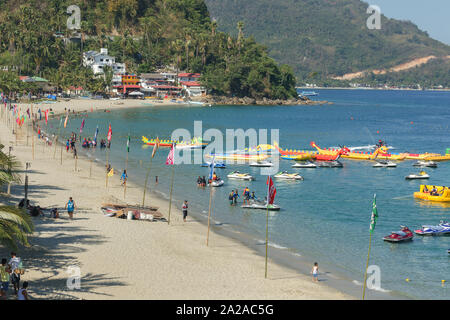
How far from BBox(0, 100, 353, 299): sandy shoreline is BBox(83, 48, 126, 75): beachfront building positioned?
136796 millimetres

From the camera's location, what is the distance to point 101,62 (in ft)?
575

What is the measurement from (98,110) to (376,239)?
107 m

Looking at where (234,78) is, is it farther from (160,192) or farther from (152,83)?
(160,192)

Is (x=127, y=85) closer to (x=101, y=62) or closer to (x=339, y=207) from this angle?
(x=101, y=62)

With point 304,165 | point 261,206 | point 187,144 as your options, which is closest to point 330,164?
point 304,165

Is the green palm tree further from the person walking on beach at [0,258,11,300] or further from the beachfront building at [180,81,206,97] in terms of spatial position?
the beachfront building at [180,81,206,97]

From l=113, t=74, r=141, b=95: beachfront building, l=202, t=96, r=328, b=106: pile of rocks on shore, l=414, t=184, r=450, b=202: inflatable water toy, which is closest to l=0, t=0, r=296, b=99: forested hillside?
l=202, t=96, r=328, b=106: pile of rocks on shore

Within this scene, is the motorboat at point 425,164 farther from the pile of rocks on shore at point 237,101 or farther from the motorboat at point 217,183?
the pile of rocks on shore at point 237,101

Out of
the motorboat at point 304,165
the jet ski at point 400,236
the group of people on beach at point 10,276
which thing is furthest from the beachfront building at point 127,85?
the group of people on beach at point 10,276

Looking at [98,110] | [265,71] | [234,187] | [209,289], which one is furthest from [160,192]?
[265,71]

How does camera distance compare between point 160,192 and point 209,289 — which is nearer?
point 209,289

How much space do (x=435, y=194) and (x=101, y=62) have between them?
139m

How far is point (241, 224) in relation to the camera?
41.3 metres

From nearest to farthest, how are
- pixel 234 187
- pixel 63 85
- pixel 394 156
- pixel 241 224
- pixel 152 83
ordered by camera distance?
pixel 241 224
pixel 234 187
pixel 394 156
pixel 63 85
pixel 152 83
